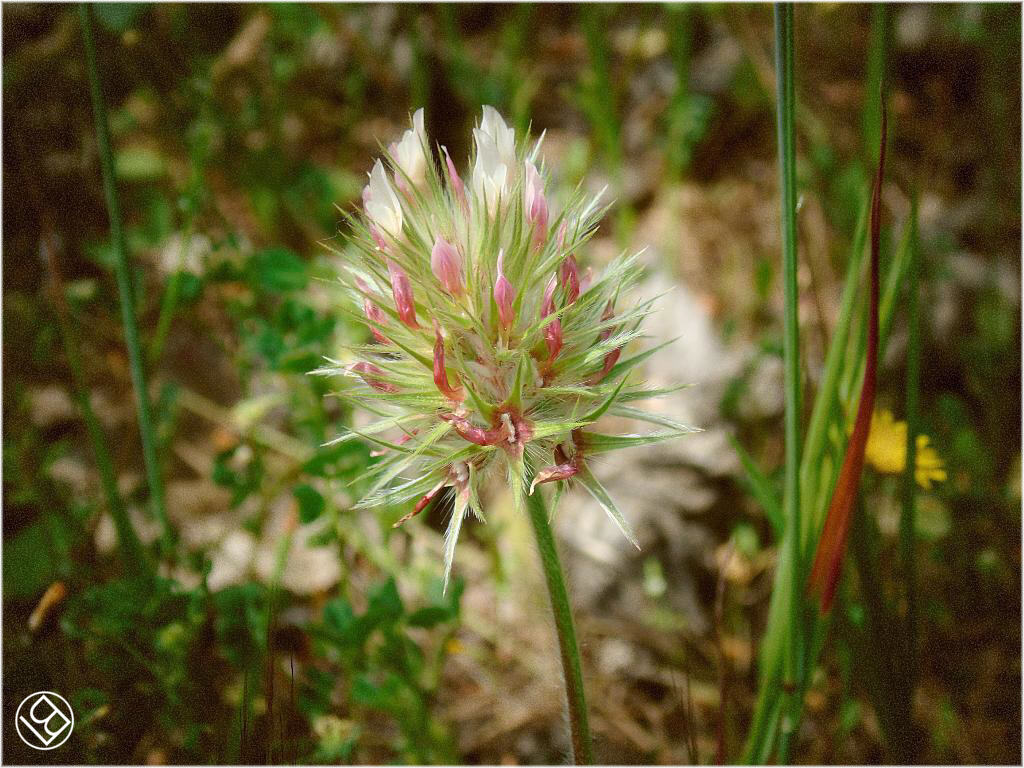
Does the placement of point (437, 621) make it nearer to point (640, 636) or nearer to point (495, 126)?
→ point (640, 636)

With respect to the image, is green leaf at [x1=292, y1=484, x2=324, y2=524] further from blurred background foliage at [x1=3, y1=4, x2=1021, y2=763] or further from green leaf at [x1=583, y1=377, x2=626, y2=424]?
green leaf at [x1=583, y1=377, x2=626, y2=424]

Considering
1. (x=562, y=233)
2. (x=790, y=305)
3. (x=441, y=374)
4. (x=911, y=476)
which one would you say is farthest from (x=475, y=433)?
(x=911, y=476)

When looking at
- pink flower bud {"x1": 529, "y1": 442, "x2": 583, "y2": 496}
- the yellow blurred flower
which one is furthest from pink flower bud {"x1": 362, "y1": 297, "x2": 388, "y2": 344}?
the yellow blurred flower

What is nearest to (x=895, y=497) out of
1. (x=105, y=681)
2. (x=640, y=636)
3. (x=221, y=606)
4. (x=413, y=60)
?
(x=640, y=636)

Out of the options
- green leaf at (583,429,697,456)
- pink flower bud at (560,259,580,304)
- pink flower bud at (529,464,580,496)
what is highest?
pink flower bud at (560,259,580,304)

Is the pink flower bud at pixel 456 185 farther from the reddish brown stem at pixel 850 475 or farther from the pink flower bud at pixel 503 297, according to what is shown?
the reddish brown stem at pixel 850 475

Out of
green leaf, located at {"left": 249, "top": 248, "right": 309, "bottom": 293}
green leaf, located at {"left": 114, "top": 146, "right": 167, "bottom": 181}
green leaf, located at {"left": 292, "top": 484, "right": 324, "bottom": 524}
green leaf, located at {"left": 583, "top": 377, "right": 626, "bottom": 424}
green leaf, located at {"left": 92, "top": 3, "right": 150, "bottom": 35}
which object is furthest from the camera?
green leaf, located at {"left": 114, "top": 146, "right": 167, "bottom": 181}
